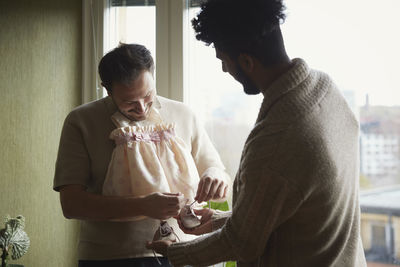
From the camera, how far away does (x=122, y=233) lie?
1486 millimetres

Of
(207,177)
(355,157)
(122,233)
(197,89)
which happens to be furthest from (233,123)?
(355,157)

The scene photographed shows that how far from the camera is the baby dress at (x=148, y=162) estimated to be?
1454 mm

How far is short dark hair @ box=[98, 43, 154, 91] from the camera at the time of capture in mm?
1485

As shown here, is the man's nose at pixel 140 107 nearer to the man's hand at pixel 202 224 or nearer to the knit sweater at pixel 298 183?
the man's hand at pixel 202 224

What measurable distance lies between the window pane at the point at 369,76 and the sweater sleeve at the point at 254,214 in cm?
86

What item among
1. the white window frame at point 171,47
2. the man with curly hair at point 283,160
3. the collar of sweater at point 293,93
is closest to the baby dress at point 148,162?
the man with curly hair at point 283,160

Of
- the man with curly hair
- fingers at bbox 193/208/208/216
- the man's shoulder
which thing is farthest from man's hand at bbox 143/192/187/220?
the man's shoulder

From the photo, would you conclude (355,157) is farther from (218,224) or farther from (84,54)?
(84,54)

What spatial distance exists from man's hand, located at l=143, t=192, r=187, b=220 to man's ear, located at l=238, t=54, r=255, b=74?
48 cm

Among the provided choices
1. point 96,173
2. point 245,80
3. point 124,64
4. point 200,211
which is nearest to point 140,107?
point 124,64

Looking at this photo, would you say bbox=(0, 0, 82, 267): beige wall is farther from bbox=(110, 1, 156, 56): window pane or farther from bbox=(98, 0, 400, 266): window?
bbox=(98, 0, 400, 266): window

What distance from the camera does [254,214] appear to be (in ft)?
3.33

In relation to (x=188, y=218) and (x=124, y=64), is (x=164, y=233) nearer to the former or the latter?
(x=188, y=218)

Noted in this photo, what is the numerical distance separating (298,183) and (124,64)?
2.55 ft
